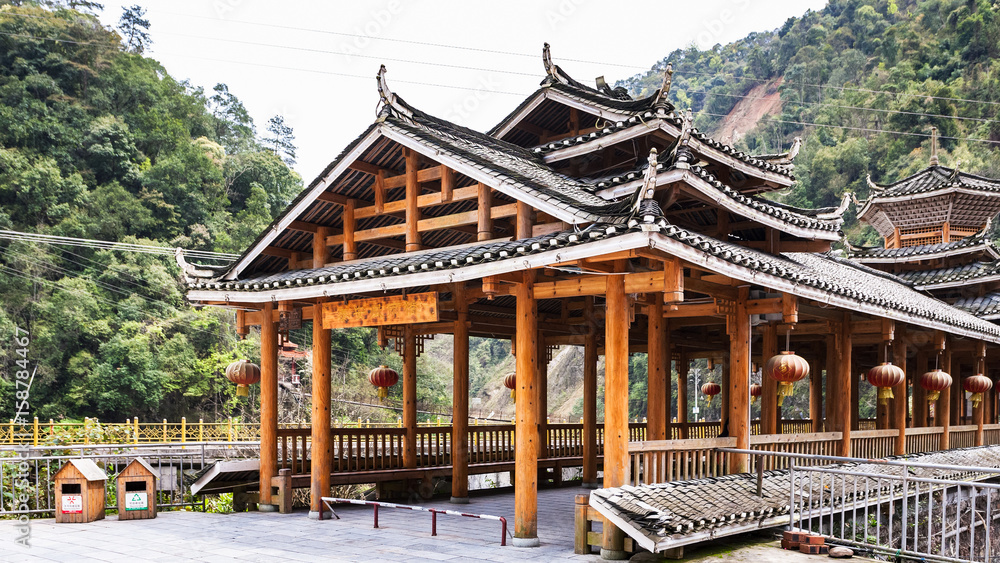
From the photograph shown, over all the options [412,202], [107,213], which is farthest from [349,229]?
[107,213]

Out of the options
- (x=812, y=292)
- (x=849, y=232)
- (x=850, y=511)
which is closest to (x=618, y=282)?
(x=812, y=292)

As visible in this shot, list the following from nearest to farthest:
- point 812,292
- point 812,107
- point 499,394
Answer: point 812,292 → point 499,394 → point 812,107

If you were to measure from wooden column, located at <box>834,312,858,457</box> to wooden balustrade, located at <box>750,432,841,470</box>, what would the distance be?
5.2 inches

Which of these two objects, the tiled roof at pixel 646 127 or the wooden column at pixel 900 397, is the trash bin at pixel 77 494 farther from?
the wooden column at pixel 900 397

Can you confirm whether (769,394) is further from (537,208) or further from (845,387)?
(537,208)

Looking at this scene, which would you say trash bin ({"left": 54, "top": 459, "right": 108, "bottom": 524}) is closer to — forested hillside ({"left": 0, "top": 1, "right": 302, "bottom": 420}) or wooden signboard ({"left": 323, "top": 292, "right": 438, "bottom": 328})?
wooden signboard ({"left": 323, "top": 292, "right": 438, "bottom": 328})

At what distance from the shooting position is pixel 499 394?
66.8 m

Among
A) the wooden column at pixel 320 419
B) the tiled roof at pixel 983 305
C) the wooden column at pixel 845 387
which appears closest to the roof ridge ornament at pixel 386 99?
the wooden column at pixel 320 419

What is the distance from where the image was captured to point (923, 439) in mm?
15492

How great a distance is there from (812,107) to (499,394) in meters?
40.5

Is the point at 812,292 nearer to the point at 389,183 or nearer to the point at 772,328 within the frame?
the point at 772,328

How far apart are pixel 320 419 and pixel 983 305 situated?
18.5 meters

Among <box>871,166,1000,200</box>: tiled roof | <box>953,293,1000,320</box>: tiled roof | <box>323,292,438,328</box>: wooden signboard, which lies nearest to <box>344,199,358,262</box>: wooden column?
<box>323,292,438,328</box>: wooden signboard

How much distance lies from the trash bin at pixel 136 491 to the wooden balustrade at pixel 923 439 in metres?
12.9
